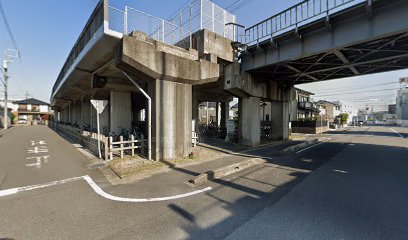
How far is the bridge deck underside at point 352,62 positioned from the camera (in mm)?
9875

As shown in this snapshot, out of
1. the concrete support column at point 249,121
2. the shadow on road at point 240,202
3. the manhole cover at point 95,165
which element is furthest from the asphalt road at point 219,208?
the concrete support column at point 249,121

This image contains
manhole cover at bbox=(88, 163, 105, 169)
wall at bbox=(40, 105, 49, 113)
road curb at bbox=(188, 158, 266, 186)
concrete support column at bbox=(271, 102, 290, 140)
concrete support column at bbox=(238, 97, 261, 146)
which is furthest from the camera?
wall at bbox=(40, 105, 49, 113)

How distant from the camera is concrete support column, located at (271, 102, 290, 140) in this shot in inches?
726

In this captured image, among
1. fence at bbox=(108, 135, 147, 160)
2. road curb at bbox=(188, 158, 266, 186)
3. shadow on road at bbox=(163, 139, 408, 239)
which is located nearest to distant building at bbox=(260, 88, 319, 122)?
road curb at bbox=(188, 158, 266, 186)

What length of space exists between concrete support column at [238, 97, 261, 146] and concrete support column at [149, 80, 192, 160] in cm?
654

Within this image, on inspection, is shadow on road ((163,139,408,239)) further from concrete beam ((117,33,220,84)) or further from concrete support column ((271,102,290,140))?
concrete support column ((271,102,290,140))

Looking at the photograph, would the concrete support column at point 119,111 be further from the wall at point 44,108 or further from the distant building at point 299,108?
the wall at point 44,108

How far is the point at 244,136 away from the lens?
15016mm

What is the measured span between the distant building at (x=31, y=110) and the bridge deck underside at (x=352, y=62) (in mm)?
80775

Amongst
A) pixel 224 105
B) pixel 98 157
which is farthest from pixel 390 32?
pixel 224 105

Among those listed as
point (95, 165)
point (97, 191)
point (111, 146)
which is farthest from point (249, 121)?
point (97, 191)

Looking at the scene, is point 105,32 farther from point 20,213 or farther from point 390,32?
point 390,32

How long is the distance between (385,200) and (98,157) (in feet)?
36.8

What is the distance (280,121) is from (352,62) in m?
7.82
